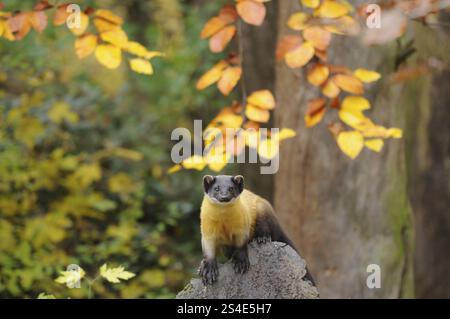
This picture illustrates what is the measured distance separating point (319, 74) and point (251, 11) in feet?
2.31

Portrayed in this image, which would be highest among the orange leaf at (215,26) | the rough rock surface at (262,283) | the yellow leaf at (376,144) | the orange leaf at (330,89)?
the orange leaf at (215,26)

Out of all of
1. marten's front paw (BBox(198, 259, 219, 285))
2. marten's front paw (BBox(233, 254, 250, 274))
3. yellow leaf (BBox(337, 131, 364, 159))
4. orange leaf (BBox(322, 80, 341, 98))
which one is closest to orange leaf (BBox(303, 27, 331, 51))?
orange leaf (BBox(322, 80, 341, 98))

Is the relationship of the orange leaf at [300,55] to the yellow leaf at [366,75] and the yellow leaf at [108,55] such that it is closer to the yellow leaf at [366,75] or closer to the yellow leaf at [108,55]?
the yellow leaf at [366,75]

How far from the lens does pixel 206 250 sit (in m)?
3.96

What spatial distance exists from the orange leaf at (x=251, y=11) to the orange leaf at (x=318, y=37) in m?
0.38

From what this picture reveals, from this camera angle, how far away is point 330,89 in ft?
16.0

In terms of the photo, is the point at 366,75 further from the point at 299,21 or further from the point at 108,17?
the point at 108,17

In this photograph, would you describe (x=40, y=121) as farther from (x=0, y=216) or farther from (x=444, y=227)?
(x=444, y=227)

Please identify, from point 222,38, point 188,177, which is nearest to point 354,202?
point 222,38

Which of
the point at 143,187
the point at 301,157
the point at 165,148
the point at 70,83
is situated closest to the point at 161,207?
the point at 143,187

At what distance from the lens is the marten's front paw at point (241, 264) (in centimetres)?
393

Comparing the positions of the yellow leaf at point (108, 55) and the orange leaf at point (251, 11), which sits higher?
the orange leaf at point (251, 11)

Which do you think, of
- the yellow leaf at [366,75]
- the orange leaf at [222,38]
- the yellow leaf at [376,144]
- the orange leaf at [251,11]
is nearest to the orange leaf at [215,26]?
the orange leaf at [222,38]

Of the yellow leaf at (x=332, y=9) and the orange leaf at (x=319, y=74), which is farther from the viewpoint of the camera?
the orange leaf at (x=319, y=74)
